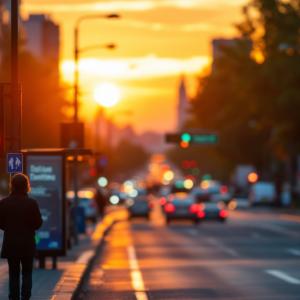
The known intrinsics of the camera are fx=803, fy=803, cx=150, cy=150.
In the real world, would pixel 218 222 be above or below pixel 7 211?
below

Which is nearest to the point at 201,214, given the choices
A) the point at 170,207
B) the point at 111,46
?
the point at 170,207

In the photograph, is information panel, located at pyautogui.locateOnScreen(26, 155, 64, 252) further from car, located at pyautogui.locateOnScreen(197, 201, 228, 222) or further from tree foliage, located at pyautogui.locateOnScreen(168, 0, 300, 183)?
car, located at pyautogui.locateOnScreen(197, 201, 228, 222)

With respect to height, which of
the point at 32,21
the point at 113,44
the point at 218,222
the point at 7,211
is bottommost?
the point at 218,222

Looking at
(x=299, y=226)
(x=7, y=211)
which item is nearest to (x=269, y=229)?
(x=299, y=226)

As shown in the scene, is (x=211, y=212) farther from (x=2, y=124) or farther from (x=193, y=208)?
(x=2, y=124)

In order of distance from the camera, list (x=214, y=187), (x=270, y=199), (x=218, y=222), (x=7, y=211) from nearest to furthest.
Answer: (x=7, y=211), (x=218, y=222), (x=270, y=199), (x=214, y=187)

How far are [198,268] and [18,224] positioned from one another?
9.12 metres

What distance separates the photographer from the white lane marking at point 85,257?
1827cm

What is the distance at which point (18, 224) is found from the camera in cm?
973

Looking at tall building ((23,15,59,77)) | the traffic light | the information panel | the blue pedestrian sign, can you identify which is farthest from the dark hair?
tall building ((23,15,59,77))

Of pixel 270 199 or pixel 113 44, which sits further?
pixel 270 199

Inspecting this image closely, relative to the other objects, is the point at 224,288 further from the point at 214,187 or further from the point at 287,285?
the point at 214,187

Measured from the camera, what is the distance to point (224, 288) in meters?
14.0

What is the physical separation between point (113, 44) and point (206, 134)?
1436 centimetres
